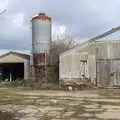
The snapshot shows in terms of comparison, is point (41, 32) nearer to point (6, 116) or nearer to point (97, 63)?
point (97, 63)

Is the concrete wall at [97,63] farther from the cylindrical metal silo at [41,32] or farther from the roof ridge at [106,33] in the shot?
the cylindrical metal silo at [41,32]

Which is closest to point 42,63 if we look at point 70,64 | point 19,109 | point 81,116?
point 70,64

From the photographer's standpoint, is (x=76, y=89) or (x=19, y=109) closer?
(x=19, y=109)

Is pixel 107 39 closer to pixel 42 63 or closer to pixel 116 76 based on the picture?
pixel 116 76

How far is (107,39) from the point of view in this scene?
31656mm

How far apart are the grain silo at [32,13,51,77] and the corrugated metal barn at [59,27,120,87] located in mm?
3474

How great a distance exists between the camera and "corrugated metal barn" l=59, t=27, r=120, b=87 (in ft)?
103

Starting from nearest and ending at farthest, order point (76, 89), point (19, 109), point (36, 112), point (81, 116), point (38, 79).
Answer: point (81, 116) < point (36, 112) < point (19, 109) < point (76, 89) < point (38, 79)

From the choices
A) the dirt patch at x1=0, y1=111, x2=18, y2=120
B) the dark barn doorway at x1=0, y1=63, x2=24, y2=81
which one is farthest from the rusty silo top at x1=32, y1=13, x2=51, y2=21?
the dirt patch at x1=0, y1=111, x2=18, y2=120

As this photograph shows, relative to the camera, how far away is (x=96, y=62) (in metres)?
31.9

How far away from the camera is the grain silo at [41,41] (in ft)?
117

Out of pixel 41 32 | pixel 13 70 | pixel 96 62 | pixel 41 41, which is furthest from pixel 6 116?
pixel 13 70

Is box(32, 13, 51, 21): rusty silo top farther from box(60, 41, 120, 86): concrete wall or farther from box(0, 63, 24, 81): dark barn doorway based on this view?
box(0, 63, 24, 81): dark barn doorway

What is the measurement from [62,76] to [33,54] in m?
5.21
